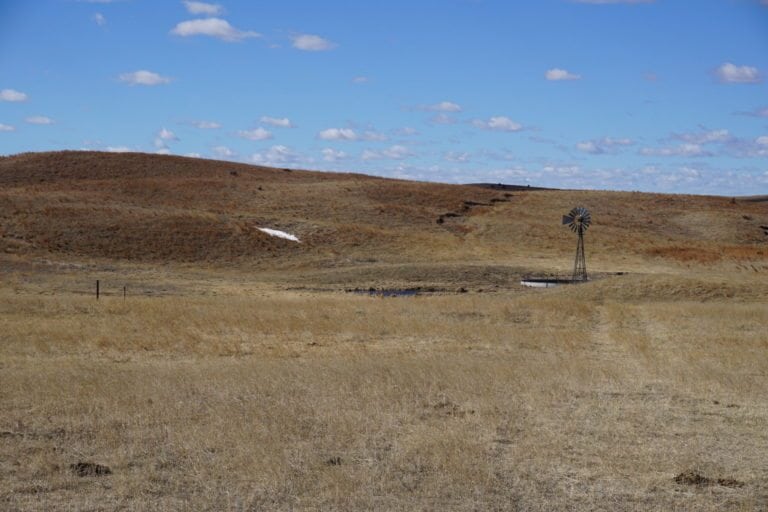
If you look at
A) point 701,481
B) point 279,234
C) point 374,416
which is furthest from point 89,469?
point 279,234

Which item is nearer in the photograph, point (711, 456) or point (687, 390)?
point (711, 456)

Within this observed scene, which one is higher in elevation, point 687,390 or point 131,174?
point 131,174

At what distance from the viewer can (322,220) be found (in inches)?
2731

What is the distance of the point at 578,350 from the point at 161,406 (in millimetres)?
Answer: 11087

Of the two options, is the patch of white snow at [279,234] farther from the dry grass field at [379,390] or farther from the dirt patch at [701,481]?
the dirt patch at [701,481]

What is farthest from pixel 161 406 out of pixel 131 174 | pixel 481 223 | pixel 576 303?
pixel 131 174

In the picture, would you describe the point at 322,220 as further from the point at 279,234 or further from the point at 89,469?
the point at 89,469

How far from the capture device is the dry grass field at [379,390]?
9.03m

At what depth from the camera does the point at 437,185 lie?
97.8m

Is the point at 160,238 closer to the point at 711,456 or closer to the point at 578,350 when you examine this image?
the point at 578,350

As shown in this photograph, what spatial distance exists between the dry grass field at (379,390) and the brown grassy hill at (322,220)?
5.26 metres

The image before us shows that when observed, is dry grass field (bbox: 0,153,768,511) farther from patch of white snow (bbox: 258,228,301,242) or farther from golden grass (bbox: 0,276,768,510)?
patch of white snow (bbox: 258,228,301,242)

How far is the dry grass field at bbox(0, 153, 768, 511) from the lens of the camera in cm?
903

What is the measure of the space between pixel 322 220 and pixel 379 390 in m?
55.9
